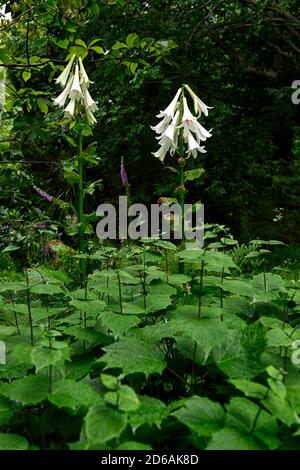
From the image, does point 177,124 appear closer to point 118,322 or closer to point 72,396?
point 118,322

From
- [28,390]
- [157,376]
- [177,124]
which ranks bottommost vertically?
[157,376]

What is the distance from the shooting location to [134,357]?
52.5 inches

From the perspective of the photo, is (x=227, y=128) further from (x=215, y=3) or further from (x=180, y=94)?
(x=180, y=94)

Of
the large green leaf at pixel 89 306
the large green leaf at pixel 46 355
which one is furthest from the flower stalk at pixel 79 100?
the large green leaf at pixel 46 355

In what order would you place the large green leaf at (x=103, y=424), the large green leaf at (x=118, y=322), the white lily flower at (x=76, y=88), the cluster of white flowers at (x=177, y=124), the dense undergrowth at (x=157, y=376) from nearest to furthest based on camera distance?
the large green leaf at (x=103, y=424) < the dense undergrowth at (x=157, y=376) < the large green leaf at (x=118, y=322) < the cluster of white flowers at (x=177, y=124) < the white lily flower at (x=76, y=88)

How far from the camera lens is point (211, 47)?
7.43 meters

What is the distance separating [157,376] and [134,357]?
0.32m

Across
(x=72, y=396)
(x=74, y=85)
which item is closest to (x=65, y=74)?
(x=74, y=85)

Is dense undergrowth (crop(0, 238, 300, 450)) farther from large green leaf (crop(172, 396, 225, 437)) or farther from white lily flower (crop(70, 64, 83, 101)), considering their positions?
white lily flower (crop(70, 64, 83, 101))

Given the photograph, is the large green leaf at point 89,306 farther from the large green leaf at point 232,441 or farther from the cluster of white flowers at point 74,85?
the cluster of white flowers at point 74,85

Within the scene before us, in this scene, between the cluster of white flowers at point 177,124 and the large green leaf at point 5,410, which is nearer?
the large green leaf at point 5,410

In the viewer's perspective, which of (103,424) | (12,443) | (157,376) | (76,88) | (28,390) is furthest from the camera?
(76,88)

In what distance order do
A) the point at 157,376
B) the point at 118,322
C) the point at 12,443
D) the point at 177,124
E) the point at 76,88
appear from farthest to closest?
the point at 76,88, the point at 177,124, the point at 157,376, the point at 118,322, the point at 12,443

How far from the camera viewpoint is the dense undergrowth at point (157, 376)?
1.07 meters
